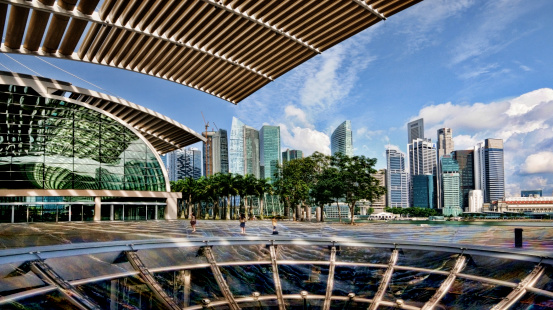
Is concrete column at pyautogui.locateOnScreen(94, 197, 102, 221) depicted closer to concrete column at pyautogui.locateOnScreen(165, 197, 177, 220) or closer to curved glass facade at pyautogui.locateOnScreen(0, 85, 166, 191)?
curved glass facade at pyautogui.locateOnScreen(0, 85, 166, 191)

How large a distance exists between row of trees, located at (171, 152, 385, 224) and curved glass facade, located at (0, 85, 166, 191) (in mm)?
16947

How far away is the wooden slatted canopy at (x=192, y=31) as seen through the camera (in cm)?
1647

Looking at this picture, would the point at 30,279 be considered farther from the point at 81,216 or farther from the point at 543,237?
the point at 81,216

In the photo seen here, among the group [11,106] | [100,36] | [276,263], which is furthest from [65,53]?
[11,106]

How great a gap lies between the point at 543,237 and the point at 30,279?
20178 mm

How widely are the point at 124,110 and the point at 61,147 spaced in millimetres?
7694

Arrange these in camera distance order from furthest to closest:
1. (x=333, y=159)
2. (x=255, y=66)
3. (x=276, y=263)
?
1. (x=333, y=159)
2. (x=255, y=66)
3. (x=276, y=263)

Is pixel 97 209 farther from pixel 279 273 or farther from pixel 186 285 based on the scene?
pixel 279 273

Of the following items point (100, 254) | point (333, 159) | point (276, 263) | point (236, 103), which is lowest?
point (276, 263)

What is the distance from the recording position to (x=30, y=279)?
11.3 m

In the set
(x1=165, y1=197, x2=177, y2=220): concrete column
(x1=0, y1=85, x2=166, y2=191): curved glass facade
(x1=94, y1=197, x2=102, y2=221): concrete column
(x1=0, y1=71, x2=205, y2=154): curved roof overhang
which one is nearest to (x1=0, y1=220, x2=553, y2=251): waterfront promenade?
(x1=0, y1=85, x2=166, y2=191): curved glass facade

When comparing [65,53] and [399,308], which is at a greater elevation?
[65,53]

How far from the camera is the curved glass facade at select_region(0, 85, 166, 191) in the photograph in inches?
1486

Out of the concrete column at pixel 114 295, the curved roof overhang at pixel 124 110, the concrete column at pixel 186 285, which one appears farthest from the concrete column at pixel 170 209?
the concrete column at pixel 114 295
